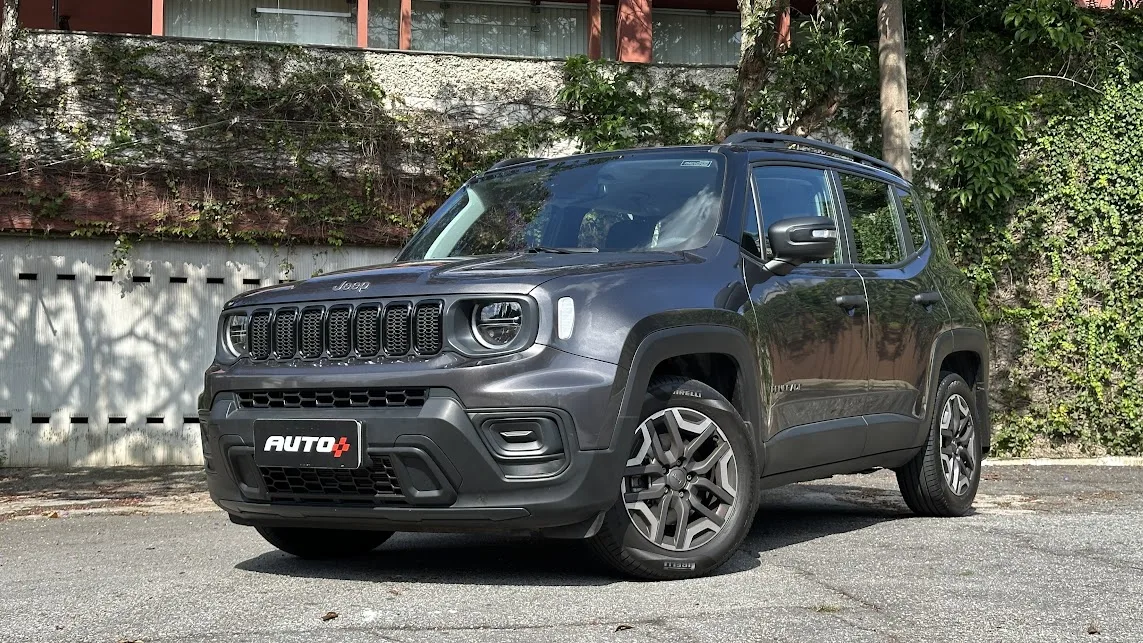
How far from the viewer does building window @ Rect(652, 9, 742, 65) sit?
19266mm

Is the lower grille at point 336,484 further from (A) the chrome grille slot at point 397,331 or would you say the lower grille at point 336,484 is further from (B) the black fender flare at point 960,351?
(B) the black fender flare at point 960,351

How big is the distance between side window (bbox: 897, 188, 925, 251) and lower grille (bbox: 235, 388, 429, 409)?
369 cm

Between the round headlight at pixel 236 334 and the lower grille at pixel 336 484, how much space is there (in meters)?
0.63

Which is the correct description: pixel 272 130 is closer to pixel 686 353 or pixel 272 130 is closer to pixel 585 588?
pixel 686 353

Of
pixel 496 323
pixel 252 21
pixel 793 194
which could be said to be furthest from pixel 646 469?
pixel 252 21

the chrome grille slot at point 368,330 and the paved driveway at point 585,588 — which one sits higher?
the chrome grille slot at point 368,330

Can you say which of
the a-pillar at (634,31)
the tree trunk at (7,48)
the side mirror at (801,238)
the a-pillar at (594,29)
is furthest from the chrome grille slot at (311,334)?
the a-pillar at (594,29)

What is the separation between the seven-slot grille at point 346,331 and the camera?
5.25 metres

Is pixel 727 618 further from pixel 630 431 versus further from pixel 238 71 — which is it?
pixel 238 71

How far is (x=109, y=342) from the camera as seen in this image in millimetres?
12648

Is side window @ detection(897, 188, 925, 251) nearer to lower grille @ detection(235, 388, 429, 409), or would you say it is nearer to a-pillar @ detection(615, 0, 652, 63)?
lower grille @ detection(235, 388, 429, 409)

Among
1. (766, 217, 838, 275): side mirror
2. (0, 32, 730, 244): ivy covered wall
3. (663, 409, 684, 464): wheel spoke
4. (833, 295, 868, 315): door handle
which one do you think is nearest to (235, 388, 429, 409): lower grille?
(663, 409, 684, 464): wheel spoke

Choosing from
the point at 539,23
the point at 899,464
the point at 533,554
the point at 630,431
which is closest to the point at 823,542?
the point at 899,464

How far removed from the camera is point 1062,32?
13.2m
